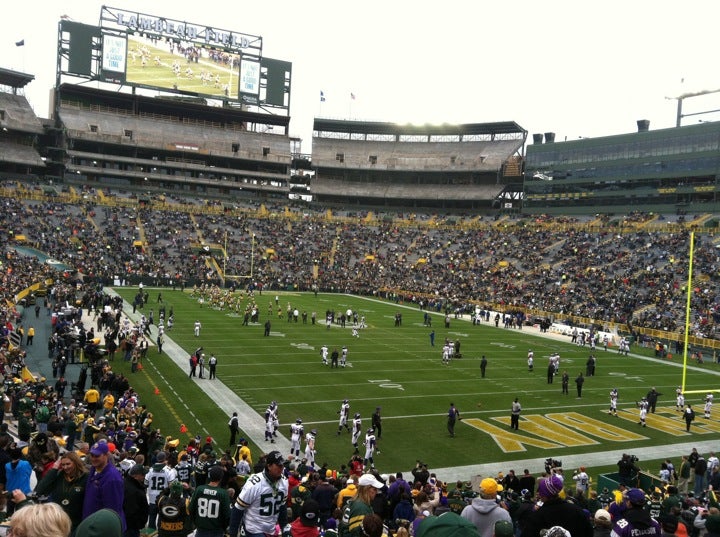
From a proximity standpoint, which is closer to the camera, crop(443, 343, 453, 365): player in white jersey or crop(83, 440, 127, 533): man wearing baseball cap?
crop(83, 440, 127, 533): man wearing baseball cap

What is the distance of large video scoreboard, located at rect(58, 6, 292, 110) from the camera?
7581 cm

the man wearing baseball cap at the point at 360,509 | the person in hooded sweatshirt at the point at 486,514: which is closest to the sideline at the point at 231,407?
the man wearing baseball cap at the point at 360,509

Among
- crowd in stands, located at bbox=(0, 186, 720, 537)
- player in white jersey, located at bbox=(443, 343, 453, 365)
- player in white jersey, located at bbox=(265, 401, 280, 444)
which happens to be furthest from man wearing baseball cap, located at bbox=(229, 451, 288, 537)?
player in white jersey, located at bbox=(443, 343, 453, 365)

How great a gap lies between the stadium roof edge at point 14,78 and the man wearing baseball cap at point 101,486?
8387 cm

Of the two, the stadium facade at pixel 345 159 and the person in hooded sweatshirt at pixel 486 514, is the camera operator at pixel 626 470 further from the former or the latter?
the stadium facade at pixel 345 159

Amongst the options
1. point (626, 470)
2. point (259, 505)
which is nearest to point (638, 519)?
point (259, 505)

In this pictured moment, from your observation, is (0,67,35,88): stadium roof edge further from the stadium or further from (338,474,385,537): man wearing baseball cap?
(338,474,385,537): man wearing baseball cap

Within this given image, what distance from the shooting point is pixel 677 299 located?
45.3 meters

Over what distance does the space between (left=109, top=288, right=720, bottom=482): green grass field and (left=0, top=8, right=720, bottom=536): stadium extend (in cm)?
15

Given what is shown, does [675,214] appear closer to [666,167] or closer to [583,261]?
[666,167]

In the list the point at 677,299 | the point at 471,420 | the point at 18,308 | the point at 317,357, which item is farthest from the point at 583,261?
the point at 18,308

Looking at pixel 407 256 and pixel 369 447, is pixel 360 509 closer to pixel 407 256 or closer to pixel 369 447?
pixel 369 447

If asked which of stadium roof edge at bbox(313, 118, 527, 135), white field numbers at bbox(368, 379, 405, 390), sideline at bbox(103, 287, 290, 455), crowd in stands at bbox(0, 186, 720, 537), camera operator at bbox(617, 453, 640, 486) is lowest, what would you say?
sideline at bbox(103, 287, 290, 455)

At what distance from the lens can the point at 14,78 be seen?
76875mm
